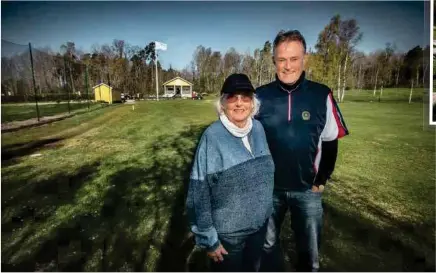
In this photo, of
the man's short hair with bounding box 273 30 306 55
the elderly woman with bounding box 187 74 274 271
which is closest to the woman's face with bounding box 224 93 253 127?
the elderly woman with bounding box 187 74 274 271

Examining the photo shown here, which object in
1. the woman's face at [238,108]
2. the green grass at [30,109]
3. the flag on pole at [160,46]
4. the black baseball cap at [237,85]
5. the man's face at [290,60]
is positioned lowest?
the green grass at [30,109]

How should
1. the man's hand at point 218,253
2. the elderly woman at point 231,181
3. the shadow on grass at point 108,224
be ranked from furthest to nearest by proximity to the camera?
the shadow on grass at point 108,224
the man's hand at point 218,253
the elderly woman at point 231,181

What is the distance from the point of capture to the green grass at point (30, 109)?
20.7 ft

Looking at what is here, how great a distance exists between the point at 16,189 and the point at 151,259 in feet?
10.5

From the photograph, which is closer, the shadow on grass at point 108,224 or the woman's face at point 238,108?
the woman's face at point 238,108

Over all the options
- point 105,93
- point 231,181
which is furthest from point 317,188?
point 105,93

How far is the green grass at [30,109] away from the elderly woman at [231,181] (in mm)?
6442

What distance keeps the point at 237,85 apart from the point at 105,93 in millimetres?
11024

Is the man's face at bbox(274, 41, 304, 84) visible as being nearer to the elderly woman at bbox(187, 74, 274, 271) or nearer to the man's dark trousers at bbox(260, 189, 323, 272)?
the elderly woman at bbox(187, 74, 274, 271)

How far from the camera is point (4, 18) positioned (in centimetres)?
362

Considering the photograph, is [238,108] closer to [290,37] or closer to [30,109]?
[290,37]

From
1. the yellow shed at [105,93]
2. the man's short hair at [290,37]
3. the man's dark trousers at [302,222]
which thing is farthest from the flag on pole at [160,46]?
the yellow shed at [105,93]

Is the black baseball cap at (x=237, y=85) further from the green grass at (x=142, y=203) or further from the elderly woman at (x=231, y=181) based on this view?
the green grass at (x=142, y=203)

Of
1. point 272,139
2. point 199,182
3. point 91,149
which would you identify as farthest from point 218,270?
point 91,149
